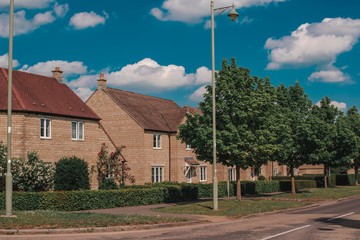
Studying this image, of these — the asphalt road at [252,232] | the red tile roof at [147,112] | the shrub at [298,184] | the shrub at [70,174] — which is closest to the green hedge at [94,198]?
the shrub at [70,174]

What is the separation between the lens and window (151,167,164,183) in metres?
40.6

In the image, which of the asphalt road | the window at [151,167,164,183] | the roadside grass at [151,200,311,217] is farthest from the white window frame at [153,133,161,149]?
the asphalt road

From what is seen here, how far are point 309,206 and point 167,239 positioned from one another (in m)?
17.3

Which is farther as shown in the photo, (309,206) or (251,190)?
(251,190)

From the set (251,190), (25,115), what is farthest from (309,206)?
(25,115)

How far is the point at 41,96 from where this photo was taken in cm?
3225

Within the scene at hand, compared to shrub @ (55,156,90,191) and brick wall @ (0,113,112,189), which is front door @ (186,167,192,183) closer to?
brick wall @ (0,113,112,189)

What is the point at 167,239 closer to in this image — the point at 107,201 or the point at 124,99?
the point at 107,201

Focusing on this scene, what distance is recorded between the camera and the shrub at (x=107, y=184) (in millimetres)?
34281

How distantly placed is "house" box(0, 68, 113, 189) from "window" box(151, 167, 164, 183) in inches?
227

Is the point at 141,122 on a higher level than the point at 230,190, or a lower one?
higher

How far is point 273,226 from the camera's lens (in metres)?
16.3

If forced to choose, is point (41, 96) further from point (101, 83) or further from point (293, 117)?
point (293, 117)

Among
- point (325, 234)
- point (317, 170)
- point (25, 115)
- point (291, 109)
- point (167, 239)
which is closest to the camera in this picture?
point (167, 239)
